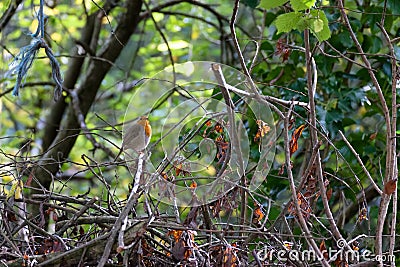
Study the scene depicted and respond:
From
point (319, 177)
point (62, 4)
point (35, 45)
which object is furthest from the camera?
point (62, 4)

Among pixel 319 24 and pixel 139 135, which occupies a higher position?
pixel 319 24

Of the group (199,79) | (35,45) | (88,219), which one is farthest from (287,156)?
(35,45)

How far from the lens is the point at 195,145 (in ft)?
3.99

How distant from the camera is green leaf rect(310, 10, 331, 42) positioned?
1131mm

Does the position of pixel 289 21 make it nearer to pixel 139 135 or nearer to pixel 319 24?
pixel 319 24

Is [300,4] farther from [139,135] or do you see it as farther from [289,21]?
[139,135]

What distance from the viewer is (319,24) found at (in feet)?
3.71

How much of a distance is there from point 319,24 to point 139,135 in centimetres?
39

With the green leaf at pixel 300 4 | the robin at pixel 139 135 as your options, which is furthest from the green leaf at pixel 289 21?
the robin at pixel 139 135

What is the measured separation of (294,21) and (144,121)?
13.7 inches

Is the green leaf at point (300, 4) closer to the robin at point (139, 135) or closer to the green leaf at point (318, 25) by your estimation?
the green leaf at point (318, 25)

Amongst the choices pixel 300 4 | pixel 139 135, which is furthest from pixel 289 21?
pixel 139 135

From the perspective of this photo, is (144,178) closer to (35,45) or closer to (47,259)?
(47,259)

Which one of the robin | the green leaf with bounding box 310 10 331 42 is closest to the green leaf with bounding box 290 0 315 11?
the green leaf with bounding box 310 10 331 42
